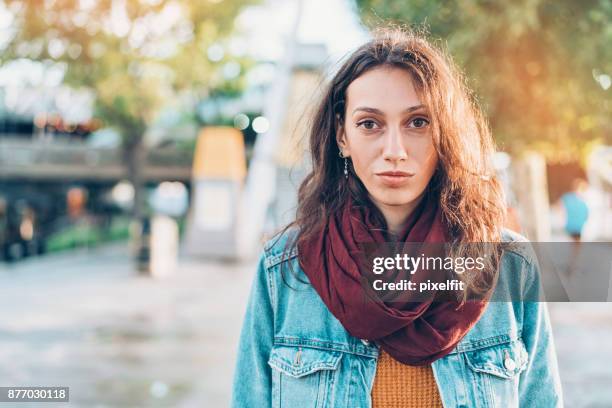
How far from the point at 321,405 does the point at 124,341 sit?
6.47 m

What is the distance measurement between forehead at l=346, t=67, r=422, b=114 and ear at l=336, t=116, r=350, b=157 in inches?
7.2

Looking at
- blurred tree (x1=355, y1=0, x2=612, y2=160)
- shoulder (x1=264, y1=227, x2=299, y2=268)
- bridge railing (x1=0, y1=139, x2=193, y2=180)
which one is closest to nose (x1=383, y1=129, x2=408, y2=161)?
shoulder (x1=264, y1=227, x2=299, y2=268)

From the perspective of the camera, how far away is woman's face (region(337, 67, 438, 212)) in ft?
5.66

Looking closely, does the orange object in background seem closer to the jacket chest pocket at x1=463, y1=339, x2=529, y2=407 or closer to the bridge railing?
the bridge railing

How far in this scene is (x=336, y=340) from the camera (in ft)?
6.00

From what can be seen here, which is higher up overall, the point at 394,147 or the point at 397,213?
the point at 394,147

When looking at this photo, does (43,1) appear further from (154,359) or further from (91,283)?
(154,359)

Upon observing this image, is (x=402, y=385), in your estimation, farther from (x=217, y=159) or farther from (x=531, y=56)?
(x=217, y=159)

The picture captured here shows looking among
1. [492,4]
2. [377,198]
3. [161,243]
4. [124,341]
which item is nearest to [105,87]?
[161,243]

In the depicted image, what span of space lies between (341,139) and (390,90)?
25 cm

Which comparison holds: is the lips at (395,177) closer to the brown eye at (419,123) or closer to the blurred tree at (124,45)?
the brown eye at (419,123)

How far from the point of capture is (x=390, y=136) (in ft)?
5.64

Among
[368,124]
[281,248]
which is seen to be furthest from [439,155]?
[281,248]

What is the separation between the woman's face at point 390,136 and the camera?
173 cm
